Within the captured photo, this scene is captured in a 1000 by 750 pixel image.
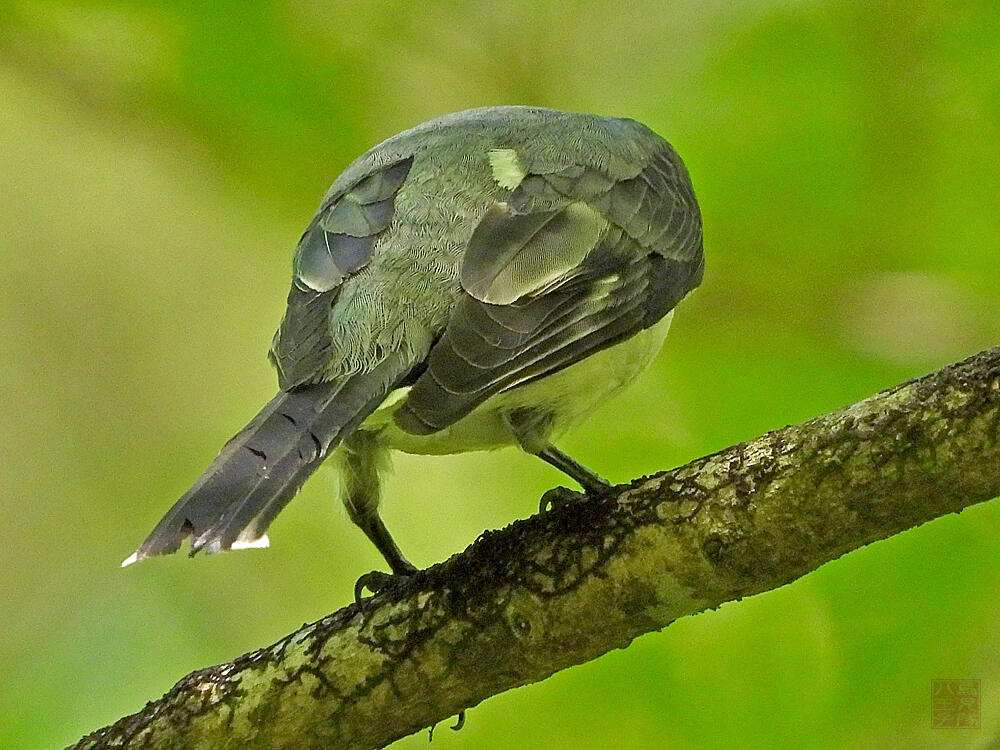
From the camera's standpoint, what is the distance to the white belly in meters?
3.24

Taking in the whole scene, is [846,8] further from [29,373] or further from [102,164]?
[29,373]

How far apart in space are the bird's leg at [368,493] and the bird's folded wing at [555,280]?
2.48 feet

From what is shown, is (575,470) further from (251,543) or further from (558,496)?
(251,543)

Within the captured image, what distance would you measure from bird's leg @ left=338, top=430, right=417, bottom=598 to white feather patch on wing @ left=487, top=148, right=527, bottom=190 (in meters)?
0.81

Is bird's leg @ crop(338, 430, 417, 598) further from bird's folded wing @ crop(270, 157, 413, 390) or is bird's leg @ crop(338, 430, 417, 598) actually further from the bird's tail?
the bird's tail

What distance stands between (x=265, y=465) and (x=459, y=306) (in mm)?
633

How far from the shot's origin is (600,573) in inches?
106

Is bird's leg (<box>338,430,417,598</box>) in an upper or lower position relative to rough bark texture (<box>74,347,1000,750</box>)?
upper

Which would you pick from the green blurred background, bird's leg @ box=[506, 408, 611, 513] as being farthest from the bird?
the green blurred background

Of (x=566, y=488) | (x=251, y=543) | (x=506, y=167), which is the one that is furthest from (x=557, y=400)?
(x=251, y=543)

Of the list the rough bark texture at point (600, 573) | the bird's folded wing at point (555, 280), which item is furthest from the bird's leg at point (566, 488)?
the bird's folded wing at point (555, 280)

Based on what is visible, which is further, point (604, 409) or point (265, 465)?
point (604, 409)

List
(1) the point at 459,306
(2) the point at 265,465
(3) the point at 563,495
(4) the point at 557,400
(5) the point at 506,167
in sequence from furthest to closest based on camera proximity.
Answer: (5) the point at 506,167
(4) the point at 557,400
(3) the point at 563,495
(1) the point at 459,306
(2) the point at 265,465

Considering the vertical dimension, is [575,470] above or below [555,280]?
below
